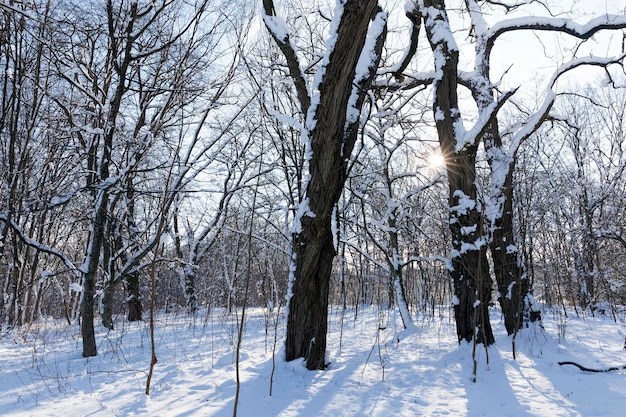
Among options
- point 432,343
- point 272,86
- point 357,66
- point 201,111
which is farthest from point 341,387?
point 272,86

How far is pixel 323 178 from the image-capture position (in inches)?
167

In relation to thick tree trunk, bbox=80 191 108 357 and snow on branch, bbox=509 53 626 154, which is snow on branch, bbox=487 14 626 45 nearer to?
snow on branch, bbox=509 53 626 154

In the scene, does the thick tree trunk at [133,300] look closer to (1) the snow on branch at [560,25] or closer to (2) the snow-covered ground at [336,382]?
(2) the snow-covered ground at [336,382]

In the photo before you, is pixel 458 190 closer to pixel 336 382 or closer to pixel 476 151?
pixel 476 151

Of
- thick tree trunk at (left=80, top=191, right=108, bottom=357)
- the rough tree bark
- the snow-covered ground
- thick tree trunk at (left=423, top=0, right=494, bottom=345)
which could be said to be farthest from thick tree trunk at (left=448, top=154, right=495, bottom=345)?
thick tree trunk at (left=80, top=191, right=108, bottom=357)

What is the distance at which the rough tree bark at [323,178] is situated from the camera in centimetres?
423

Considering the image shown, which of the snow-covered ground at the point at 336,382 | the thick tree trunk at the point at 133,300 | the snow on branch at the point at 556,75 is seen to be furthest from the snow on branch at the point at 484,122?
the thick tree trunk at the point at 133,300

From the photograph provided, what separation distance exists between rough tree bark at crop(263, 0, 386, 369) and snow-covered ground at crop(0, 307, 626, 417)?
1.44 feet

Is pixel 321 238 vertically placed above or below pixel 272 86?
below

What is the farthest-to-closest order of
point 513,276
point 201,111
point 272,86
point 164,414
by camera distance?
point 272,86 < point 201,111 < point 513,276 < point 164,414

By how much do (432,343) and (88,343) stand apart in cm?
516

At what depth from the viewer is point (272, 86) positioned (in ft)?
28.5

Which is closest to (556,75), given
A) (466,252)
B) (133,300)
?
(466,252)

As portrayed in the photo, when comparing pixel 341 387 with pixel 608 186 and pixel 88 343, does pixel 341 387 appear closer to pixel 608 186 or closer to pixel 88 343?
pixel 88 343
